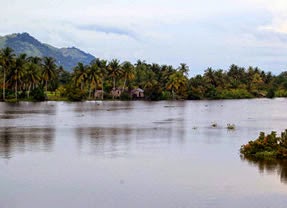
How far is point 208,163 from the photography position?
23141 millimetres

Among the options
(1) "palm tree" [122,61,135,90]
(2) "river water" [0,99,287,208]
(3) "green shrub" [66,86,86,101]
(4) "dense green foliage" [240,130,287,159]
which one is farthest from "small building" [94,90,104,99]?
(4) "dense green foliage" [240,130,287,159]

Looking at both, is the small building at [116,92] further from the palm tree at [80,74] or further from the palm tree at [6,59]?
the palm tree at [6,59]

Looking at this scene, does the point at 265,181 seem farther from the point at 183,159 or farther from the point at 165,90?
the point at 165,90

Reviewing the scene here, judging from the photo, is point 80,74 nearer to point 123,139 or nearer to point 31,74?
point 31,74

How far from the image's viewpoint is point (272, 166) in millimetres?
22297

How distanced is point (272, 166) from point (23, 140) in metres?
17.6

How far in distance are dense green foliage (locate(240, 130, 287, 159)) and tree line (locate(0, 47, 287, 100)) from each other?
249ft

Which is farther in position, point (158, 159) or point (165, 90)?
point (165, 90)

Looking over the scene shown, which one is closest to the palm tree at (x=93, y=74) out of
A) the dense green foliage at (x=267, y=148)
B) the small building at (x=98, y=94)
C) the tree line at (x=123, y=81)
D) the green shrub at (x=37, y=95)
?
the tree line at (x=123, y=81)

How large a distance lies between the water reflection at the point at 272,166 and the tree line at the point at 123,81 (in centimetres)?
7758

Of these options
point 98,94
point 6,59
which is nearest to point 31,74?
point 6,59

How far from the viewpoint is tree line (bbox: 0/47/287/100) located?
10138 centimetres

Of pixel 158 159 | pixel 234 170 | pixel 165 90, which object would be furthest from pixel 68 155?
pixel 165 90

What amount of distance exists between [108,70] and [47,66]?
16.5 meters
